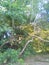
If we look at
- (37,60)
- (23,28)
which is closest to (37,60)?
(37,60)

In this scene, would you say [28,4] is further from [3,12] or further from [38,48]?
[38,48]

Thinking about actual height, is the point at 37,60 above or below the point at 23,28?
below

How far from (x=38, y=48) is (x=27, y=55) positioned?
253mm

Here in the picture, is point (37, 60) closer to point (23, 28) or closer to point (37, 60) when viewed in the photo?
point (37, 60)

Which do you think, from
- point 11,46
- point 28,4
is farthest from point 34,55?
point 28,4

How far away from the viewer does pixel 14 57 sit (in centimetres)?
255

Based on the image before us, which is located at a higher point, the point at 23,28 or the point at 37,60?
the point at 23,28

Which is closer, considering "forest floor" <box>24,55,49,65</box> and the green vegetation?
the green vegetation

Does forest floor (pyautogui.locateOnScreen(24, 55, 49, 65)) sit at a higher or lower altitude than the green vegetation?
lower

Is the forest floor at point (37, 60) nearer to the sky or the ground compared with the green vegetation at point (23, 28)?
nearer to the ground

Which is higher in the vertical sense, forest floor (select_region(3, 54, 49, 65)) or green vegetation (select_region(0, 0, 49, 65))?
Answer: green vegetation (select_region(0, 0, 49, 65))

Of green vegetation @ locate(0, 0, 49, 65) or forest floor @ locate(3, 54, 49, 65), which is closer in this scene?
green vegetation @ locate(0, 0, 49, 65)

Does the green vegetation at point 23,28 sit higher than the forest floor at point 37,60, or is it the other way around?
the green vegetation at point 23,28

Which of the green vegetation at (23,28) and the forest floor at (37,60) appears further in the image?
the forest floor at (37,60)
